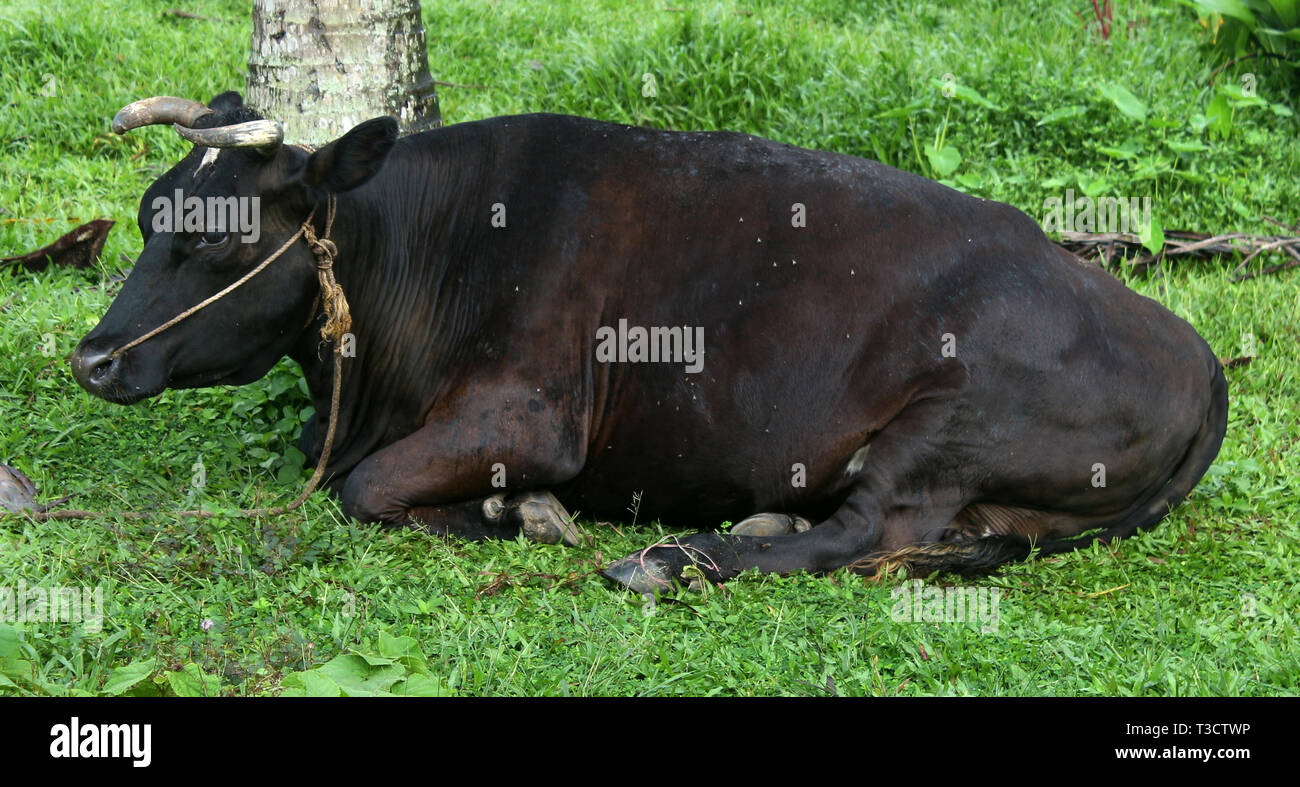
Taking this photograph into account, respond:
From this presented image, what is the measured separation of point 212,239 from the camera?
15.3 feet

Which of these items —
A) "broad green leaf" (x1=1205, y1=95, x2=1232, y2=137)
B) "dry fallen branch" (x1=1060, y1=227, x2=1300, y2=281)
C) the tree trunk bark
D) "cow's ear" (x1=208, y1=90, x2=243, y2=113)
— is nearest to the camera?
"cow's ear" (x1=208, y1=90, x2=243, y2=113)

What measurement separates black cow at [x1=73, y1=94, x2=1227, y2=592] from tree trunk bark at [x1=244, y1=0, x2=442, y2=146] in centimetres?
98

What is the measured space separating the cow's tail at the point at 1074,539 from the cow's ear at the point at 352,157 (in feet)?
7.04

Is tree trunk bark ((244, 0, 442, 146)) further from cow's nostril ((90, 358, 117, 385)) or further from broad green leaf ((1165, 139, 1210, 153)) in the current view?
broad green leaf ((1165, 139, 1210, 153))

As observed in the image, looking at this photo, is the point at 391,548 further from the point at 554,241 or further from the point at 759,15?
the point at 759,15

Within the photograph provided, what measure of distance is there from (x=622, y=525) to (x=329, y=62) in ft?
8.23

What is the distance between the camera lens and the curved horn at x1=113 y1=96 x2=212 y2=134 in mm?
4840

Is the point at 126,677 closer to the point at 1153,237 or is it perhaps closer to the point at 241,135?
the point at 241,135

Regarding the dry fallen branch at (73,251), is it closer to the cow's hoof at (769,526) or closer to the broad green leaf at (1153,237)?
the cow's hoof at (769,526)

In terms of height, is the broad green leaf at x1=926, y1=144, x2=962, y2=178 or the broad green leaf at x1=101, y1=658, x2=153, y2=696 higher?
the broad green leaf at x1=926, y1=144, x2=962, y2=178

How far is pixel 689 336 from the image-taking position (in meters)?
4.89

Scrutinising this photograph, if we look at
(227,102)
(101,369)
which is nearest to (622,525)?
(101,369)

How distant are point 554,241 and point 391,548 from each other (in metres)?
1.22

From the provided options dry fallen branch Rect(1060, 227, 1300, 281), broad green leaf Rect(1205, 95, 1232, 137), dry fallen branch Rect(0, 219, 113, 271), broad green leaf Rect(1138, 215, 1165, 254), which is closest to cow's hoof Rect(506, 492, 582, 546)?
dry fallen branch Rect(0, 219, 113, 271)
